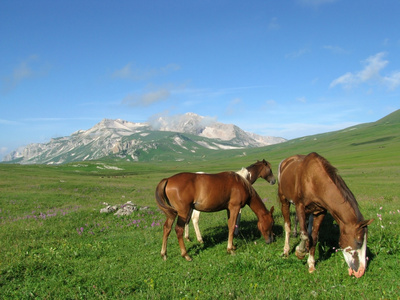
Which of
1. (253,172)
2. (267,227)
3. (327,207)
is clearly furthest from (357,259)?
(253,172)

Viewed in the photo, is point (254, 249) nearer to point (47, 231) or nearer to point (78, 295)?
point (78, 295)

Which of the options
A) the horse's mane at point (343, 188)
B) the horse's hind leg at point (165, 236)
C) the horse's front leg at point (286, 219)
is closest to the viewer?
the horse's mane at point (343, 188)

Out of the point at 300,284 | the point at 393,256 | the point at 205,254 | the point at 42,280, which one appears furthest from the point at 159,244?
the point at 393,256

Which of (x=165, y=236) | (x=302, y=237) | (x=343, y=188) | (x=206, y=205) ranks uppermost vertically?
(x=343, y=188)

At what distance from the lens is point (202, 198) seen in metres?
9.64

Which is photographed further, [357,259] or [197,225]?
[197,225]

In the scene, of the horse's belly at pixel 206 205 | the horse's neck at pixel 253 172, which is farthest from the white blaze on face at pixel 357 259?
the horse's neck at pixel 253 172

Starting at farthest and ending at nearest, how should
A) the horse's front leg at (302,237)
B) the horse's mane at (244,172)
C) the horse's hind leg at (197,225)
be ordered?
1. the horse's mane at (244,172)
2. the horse's hind leg at (197,225)
3. the horse's front leg at (302,237)

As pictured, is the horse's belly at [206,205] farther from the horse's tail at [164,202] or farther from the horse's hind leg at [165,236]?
the horse's hind leg at [165,236]

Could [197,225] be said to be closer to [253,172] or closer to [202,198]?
[202,198]

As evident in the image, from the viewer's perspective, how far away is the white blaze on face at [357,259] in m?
6.45

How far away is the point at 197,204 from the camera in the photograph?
9.70m

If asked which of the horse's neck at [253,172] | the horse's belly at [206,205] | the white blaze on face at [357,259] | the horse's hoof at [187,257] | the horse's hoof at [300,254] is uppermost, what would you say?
the horse's neck at [253,172]

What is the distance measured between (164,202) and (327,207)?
16.8 ft
